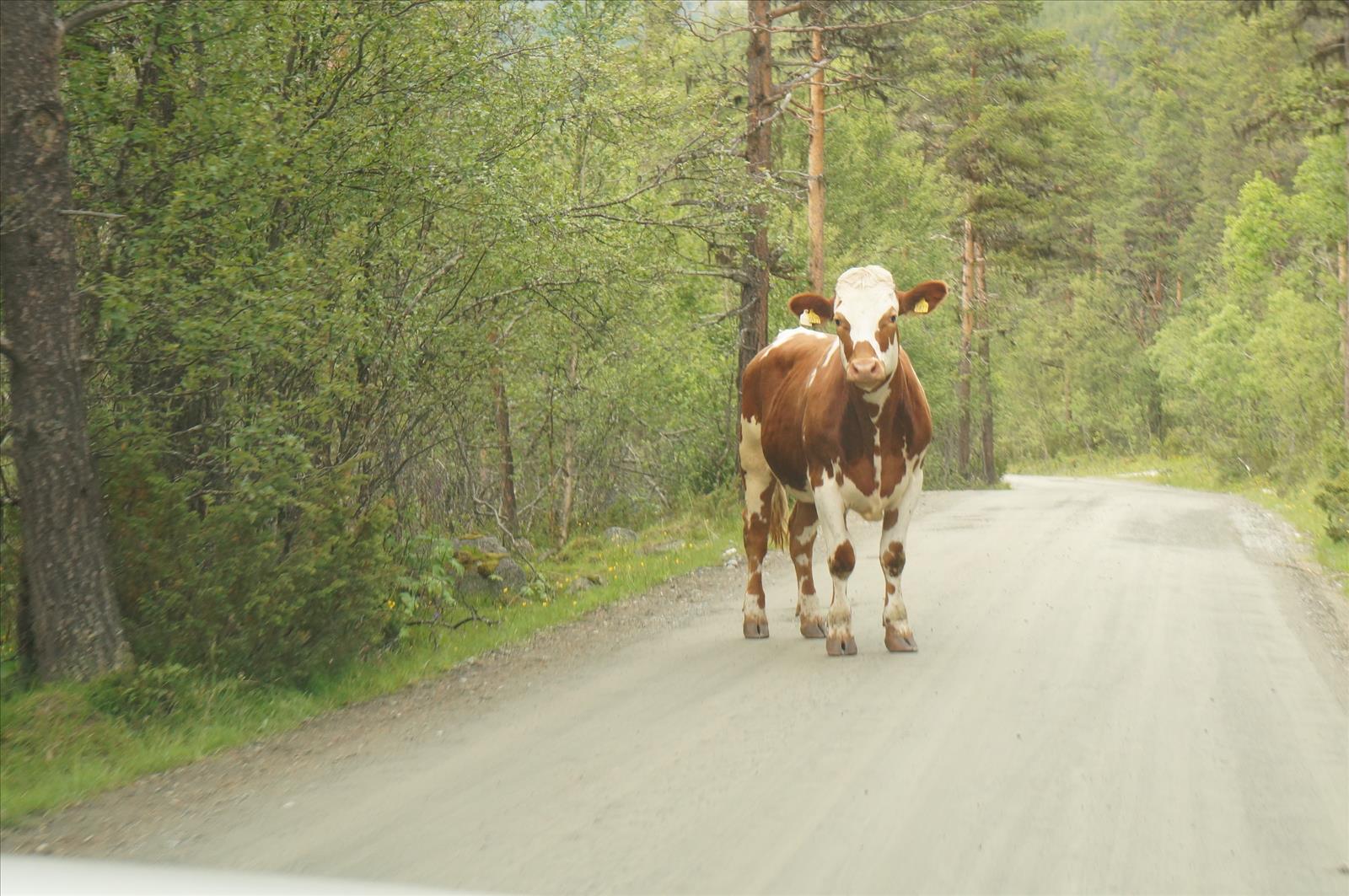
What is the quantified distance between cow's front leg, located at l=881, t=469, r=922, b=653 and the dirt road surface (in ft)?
0.62

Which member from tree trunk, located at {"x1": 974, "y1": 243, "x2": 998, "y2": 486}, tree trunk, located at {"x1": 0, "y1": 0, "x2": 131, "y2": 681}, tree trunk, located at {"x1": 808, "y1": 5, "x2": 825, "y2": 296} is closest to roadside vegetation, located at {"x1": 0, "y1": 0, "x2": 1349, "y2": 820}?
tree trunk, located at {"x1": 0, "y1": 0, "x2": 131, "y2": 681}

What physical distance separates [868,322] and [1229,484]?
31.3 metres

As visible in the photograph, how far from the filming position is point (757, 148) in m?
19.3

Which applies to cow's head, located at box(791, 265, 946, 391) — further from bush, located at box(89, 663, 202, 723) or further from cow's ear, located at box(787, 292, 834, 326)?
bush, located at box(89, 663, 202, 723)

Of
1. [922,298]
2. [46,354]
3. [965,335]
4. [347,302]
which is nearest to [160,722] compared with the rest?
[46,354]

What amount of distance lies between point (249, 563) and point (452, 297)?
12.1ft

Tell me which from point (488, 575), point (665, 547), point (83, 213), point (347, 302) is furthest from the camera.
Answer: point (665, 547)

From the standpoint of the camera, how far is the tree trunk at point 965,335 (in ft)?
125

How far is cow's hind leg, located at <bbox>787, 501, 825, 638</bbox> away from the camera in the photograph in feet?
32.0

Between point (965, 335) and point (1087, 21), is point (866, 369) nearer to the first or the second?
point (965, 335)

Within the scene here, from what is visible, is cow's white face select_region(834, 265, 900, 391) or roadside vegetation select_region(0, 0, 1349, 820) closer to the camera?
roadside vegetation select_region(0, 0, 1349, 820)

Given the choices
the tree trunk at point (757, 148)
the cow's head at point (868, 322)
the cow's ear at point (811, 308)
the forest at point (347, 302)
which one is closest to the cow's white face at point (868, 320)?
the cow's head at point (868, 322)

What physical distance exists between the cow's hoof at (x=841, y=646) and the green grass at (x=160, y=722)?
8.50 feet

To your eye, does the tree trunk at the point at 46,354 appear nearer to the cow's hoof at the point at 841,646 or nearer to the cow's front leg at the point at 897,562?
the cow's hoof at the point at 841,646
